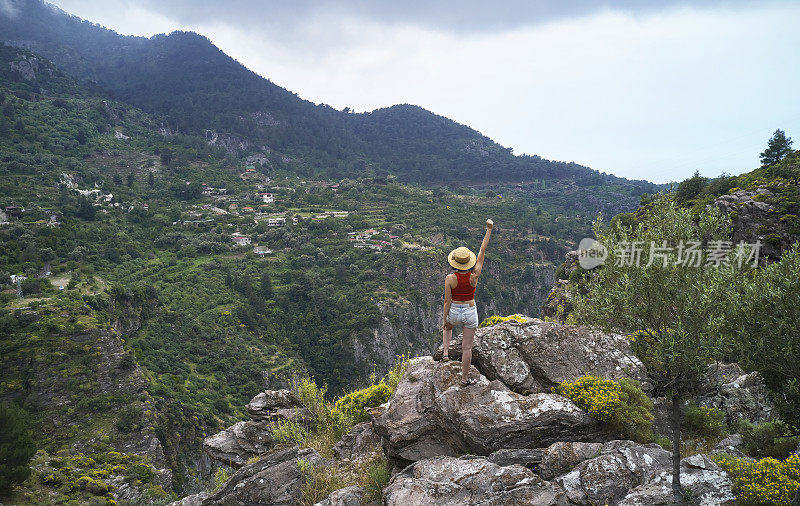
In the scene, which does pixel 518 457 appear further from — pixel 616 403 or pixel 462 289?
pixel 462 289

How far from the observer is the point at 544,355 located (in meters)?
8.09

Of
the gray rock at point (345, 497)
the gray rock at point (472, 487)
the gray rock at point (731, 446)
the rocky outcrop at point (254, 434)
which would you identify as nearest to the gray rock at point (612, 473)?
the gray rock at point (472, 487)

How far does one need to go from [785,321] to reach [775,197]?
24544 millimetres

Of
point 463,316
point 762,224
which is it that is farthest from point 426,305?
point 463,316

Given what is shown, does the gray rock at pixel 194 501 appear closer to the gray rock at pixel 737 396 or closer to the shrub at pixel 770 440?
the shrub at pixel 770 440

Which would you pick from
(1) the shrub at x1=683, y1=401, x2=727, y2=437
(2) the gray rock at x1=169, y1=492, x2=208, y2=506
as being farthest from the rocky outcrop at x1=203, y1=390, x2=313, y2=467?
(1) the shrub at x1=683, y1=401, x2=727, y2=437

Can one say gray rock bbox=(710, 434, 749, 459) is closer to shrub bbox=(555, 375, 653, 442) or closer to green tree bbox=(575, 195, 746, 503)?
shrub bbox=(555, 375, 653, 442)

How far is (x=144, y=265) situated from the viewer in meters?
58.5

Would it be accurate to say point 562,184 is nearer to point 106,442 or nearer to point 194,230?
point 194,230

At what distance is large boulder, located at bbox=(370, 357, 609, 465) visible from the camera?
21.9 feet

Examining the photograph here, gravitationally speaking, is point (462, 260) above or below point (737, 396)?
above

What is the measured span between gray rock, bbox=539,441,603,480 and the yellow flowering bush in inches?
71.1

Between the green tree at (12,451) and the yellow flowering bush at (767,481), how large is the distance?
29495mm

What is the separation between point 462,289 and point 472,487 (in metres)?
3.22
